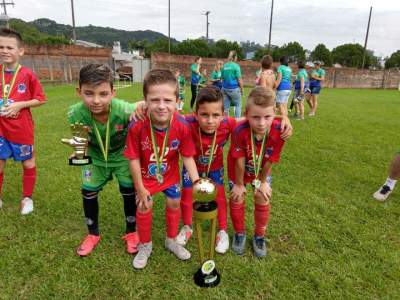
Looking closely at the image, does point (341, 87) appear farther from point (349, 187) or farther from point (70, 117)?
point (70, 117)

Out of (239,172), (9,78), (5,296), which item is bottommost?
(5,296)

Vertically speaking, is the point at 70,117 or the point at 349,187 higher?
the point at 70,117

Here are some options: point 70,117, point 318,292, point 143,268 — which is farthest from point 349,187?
point 70,117

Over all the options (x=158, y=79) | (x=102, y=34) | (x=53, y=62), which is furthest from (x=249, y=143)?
(x=102, y=34)

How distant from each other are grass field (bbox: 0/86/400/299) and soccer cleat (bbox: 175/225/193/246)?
0.08 meters

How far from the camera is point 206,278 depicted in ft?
7.86

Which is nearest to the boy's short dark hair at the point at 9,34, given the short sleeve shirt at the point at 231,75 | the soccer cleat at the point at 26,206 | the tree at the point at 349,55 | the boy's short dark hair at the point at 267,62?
the soccer cleat at the point at 26,206

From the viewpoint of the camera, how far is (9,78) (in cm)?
313

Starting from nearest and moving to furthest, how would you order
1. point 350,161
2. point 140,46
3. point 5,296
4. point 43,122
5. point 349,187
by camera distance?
1. point 5,296
2. point 349,187
3. point 350,161
4. point 43,122
5. point 140,46

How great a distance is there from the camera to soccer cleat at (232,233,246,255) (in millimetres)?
2875

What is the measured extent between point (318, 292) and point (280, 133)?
4.05 ft

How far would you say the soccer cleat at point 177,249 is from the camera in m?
2.74

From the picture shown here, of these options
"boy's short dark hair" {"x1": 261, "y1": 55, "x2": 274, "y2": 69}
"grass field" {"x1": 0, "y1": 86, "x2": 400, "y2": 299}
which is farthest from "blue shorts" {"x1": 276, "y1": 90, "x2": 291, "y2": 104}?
"grass field" {"x1": 0, "y1": 86, "x2": 400, "y2": 299}

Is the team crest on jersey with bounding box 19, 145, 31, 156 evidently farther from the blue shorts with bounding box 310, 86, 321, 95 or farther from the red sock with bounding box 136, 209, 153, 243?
the blue shorts with bounding box 310, 86, 321, 95
